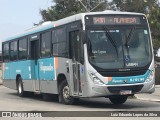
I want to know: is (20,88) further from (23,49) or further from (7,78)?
(7,78)

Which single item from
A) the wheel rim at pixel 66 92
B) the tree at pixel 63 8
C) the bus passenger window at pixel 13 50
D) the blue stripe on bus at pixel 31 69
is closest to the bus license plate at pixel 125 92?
the wheel rim at pixel 66 92

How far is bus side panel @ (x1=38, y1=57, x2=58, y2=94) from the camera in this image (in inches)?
751

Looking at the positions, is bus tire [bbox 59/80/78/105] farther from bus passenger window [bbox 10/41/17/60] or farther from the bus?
bus passenger window [bbox 10/41/17/60]

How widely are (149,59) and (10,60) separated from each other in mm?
11284

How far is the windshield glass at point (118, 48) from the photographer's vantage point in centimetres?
1600

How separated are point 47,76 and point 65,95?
2.06 meters

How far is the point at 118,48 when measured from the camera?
16172 millimetres

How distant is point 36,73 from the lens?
844 inches

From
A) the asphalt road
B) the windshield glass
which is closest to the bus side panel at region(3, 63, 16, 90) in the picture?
the asphalt road

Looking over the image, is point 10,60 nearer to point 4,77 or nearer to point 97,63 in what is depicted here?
point 4,77

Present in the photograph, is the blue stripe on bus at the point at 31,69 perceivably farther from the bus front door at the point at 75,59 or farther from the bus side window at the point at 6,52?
the bus front door at the point at 75,59

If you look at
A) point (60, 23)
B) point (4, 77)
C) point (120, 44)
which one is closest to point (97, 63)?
point (120, 44)

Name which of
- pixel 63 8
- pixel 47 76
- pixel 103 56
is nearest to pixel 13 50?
pixel 47 76

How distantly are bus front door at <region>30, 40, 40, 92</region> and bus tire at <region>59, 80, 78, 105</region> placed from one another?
2964 mm
